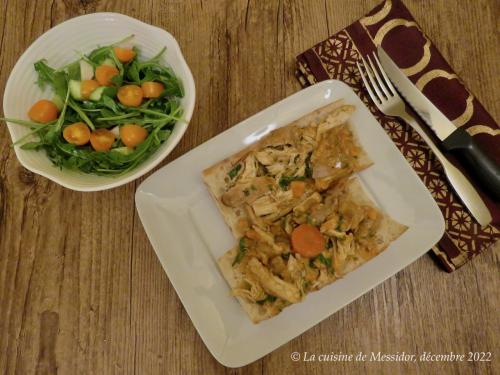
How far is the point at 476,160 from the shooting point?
217 centimetres

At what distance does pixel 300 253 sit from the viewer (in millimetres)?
2125

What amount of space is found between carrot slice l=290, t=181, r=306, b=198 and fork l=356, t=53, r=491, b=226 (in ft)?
1.97

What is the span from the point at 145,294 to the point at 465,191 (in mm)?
1707

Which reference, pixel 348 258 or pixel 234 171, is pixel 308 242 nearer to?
pixel 348 258

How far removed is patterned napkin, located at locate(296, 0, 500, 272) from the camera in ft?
7.21

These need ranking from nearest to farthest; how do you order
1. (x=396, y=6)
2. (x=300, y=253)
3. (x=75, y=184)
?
(x=75, y=184) < (x=300, y=253) < (x=396, y=6)

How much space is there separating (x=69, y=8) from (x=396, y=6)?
1889 mm

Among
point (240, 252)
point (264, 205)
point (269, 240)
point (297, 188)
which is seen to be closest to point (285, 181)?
point (297, 188)

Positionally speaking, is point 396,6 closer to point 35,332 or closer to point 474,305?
point 474,305

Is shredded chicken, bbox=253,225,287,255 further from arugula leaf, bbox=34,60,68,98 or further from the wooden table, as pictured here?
arugula leaf, bbox=34,60,68,98

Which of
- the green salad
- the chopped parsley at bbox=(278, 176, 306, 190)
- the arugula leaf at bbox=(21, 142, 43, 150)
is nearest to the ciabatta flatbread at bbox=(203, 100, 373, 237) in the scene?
the chopped parsley at bbox=(278, 176, 306, 190)

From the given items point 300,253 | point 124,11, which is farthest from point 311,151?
point 124,11

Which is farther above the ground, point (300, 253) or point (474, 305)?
point (300, 253)

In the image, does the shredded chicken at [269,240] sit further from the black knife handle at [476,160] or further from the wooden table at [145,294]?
the black knife handle at [476,160]
